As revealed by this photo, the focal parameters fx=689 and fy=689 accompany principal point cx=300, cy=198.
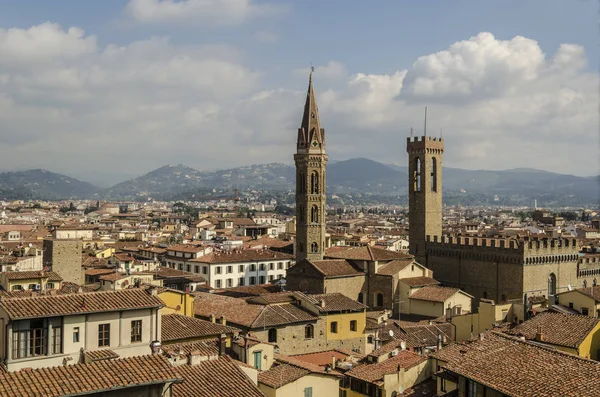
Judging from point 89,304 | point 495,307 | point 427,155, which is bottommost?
point 495,307

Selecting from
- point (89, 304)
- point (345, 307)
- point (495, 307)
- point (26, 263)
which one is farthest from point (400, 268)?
point (89, 304)

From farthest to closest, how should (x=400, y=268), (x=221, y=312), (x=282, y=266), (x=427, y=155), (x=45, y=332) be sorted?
(x=282, y=266) → (x=427, y=155) → (x=400, y=268) → (x=221, y=312) → (x=45, y=332)

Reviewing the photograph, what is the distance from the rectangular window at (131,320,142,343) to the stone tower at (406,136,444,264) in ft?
141

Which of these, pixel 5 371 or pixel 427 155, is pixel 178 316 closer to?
pixel 5 371

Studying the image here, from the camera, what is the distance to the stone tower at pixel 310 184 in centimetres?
5719

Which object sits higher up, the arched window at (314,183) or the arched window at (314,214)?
the arched window at (314,183)

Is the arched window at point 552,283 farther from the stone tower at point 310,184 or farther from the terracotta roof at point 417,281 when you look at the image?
the stone tower at point 310,184

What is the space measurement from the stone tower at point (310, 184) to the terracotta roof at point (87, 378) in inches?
1667

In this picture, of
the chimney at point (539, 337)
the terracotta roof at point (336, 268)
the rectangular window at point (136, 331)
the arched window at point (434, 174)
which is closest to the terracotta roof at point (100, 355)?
the rectangular window at point (136, 331)

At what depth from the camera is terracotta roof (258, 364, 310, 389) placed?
2103 centimetres

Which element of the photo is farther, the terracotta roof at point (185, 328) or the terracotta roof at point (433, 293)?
the terracotta roof at point (433, 293)

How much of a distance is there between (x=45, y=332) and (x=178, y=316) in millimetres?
10627

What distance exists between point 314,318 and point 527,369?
1729cm

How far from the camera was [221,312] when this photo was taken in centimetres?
3325
